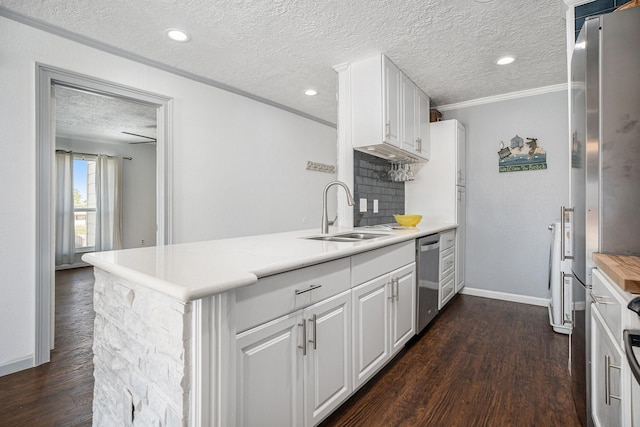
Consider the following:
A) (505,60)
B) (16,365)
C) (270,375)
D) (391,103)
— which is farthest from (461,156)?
(16,365)

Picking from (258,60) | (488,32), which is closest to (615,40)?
(488,32)

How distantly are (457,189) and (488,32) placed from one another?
173 cm

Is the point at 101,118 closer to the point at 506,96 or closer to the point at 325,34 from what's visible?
the point at 325,34

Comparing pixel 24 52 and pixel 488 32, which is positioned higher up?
pixel 488 32

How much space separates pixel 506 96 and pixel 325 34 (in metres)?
2.45

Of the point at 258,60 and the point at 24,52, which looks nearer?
the point at 24,52

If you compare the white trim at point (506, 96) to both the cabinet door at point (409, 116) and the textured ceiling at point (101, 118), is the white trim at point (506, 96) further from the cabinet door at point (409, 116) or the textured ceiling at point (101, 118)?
the textured ceiling at point (101, 118)

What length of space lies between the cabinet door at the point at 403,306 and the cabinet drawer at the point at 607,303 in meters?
1.03

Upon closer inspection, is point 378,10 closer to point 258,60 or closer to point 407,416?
point 258,60

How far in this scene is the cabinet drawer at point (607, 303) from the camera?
93cm

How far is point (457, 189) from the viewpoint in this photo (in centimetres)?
359

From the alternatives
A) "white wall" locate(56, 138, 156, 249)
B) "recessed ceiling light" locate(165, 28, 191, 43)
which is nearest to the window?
"white wall" locate(56, 138, 156, 249)

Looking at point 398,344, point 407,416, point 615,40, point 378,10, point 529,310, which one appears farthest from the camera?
point 529,310

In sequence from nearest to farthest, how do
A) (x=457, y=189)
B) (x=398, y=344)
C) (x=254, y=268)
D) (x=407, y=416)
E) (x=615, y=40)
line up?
(x=254, y=268)
(x=615, y=40)
(x=407, y=416)
(x=398, y=344)
(x=457, y=189)
